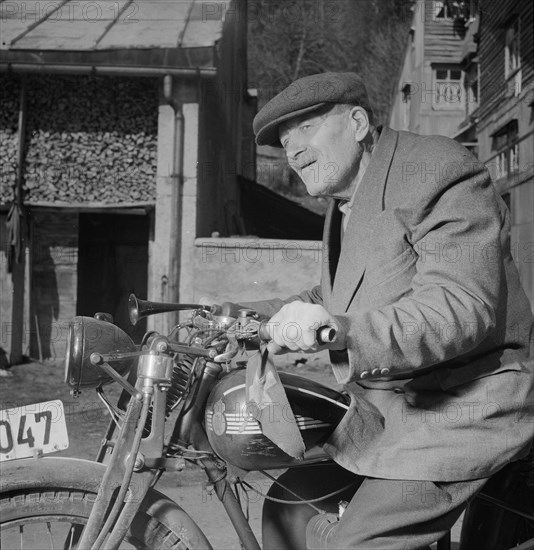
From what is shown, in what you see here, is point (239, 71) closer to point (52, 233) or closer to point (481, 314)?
point (52, 233)

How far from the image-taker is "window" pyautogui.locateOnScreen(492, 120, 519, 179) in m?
18.0

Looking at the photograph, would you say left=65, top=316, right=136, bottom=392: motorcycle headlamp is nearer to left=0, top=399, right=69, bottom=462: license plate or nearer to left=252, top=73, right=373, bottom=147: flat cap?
left=0, top=399, right=69, bottom=462: license plate

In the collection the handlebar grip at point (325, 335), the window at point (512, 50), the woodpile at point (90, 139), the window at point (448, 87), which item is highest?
the window at point (448, 87)

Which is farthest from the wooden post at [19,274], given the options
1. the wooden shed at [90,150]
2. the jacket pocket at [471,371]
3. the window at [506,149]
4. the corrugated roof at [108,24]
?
the window at [506,149]

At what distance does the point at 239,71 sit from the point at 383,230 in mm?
17793

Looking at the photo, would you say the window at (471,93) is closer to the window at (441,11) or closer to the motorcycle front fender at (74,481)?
the window at (441,11)

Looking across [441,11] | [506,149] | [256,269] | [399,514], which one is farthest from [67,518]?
[441,11]

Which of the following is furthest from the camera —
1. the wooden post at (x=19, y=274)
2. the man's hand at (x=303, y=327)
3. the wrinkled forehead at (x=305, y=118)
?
the wooden post at (x=19, y=274)

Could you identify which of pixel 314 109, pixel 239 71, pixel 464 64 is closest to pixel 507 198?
pixel 239 71

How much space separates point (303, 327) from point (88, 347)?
0.68 meters

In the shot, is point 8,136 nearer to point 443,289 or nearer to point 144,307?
point 144,307

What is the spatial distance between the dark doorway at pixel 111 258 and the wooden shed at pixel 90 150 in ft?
2.30

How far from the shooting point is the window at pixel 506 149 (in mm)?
18031

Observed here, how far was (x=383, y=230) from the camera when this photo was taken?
2.15 meters
